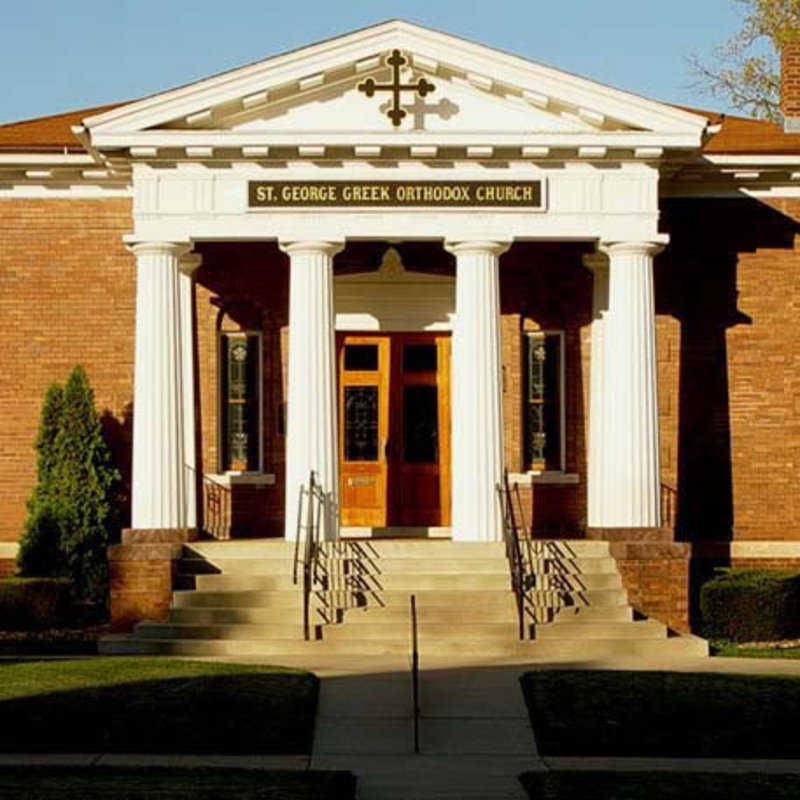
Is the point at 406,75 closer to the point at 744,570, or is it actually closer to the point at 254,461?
the point at 254,461

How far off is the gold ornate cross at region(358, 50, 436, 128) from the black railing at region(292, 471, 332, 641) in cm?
470

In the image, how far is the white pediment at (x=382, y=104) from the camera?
78.9 ft

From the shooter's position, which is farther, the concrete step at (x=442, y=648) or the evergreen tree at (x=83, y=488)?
the evergreen tree at (x=83, y=488)

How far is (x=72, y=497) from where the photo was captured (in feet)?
84.4

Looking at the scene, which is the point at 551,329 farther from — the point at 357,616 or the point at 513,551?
the point at 357,616

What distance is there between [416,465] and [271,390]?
2.33 meters

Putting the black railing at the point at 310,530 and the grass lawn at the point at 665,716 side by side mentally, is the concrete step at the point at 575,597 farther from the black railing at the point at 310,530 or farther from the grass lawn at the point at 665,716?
the grass lawn at the point at 665,716

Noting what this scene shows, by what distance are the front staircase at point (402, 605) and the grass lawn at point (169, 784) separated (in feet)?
21.7

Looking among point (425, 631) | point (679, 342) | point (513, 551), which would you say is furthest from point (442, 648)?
point (679, 342)

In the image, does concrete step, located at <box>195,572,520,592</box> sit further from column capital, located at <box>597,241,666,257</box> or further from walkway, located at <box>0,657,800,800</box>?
column capital, located at <box>597,241,666,257</box>

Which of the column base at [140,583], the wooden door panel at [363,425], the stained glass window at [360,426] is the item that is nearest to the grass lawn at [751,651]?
the wooden door panel at [363,425]

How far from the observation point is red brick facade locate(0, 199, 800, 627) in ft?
87.5

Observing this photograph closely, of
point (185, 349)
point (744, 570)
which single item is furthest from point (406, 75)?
point (744, 570)

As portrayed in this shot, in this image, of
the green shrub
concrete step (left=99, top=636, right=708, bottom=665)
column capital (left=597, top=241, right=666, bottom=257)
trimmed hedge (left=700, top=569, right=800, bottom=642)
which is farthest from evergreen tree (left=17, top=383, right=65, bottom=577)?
trimmed hedge (left=700, top=569, right=800, bottom=642)
